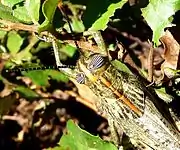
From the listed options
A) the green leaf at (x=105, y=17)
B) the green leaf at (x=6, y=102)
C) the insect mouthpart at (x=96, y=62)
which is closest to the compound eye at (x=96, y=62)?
the insect mouthpart at (x=96, y=62)

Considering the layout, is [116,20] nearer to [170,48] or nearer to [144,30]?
[144,30]

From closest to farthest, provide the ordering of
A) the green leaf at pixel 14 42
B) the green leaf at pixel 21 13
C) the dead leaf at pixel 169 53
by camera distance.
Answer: the green leaf at pixel 21 13 < the dead leaf at pixel 169 53 < the green leaf at pixel 14 42

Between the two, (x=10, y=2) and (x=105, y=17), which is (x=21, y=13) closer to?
(x=10, y=2)

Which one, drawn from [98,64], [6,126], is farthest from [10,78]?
[98,64]

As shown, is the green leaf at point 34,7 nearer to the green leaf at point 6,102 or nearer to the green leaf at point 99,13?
the green leaf at point 99,13

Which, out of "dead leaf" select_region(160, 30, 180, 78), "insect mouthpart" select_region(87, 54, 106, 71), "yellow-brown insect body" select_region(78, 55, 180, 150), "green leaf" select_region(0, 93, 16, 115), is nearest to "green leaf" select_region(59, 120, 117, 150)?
"yellow-brown insect body" select_region(78, 55, 180, 150)

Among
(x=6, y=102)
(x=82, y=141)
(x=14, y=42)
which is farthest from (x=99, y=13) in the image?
(x=6, y=102)
